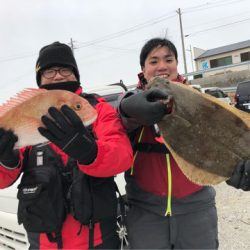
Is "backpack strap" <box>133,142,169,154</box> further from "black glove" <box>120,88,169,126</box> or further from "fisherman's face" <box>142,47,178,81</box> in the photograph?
"fisherman's face" <box>142,47,178,81</box>

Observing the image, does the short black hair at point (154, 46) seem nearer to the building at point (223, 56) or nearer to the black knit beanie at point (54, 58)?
the black knit beanie at point (54, 58)

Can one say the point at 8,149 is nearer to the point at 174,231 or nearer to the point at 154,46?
the point at 174,231

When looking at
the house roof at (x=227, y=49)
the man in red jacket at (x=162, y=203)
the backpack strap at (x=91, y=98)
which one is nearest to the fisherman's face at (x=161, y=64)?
the man in red jacket at (x=162, y=203)

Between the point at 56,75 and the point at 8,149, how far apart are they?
28.2 inches

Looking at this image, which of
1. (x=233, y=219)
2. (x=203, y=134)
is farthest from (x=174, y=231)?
(x=233, y=219)

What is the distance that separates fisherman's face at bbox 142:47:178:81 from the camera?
9.37ft

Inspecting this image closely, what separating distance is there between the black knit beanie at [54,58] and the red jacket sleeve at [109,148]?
0.46m

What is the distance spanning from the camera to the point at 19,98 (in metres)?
2.21

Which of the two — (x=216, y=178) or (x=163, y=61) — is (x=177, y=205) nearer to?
(x=216, y=178)

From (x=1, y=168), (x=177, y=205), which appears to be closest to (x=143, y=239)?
(x=177, y=205)

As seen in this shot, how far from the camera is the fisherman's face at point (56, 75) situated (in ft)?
9.04

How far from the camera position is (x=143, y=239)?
265 cm

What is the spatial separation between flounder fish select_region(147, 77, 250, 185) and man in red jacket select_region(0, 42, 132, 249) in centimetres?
32

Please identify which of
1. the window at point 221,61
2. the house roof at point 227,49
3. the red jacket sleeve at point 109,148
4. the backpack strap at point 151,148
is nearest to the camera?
the red jacket sleeve at point 109,148
